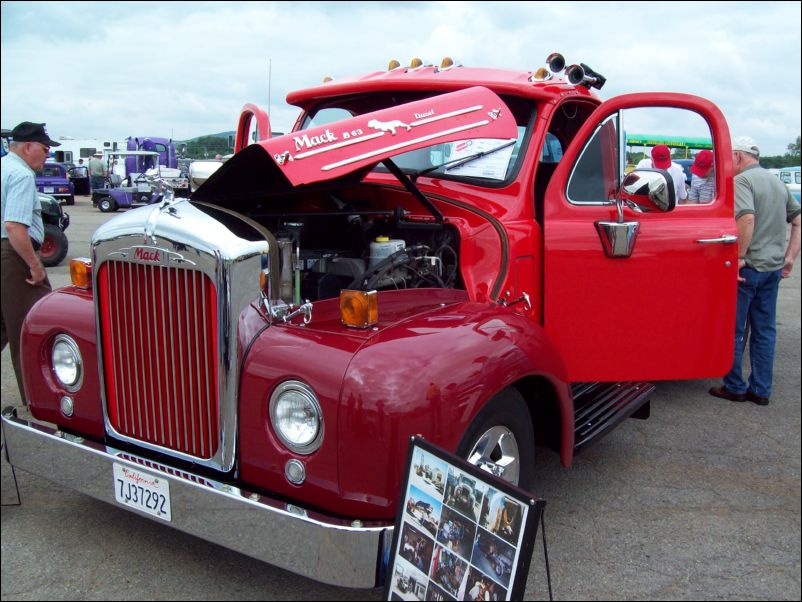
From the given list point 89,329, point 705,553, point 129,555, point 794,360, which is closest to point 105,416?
point 89,329

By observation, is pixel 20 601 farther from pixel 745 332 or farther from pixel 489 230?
pixel 745 332

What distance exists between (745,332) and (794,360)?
65.9 inches

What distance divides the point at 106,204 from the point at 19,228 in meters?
16.9

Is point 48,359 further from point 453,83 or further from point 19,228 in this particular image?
point 453,83

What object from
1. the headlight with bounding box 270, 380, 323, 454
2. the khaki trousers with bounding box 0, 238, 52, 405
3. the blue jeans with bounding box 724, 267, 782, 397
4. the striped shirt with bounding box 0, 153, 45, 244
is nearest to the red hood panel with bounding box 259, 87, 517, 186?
the headlight with bounding box 270, 380, 323, 454

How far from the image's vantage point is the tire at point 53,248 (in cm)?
1091

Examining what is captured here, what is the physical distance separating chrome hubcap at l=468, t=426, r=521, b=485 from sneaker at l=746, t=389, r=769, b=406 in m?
3.10

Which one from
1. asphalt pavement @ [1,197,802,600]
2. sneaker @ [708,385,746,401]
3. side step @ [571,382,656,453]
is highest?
side step @ [571,382,656,453]

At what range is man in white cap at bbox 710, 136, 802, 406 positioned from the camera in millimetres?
4918

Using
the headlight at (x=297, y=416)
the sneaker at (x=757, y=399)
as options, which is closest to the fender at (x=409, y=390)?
the headlight at (x=297, y=416)

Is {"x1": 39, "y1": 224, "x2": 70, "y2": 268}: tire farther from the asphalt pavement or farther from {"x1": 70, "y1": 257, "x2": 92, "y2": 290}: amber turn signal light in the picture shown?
{"x1": 70, "y1": 257, "x2": 92, "y2": 290}: amber turn signal light

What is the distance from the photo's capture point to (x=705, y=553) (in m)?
3.01

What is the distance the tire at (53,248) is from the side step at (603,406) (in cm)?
945

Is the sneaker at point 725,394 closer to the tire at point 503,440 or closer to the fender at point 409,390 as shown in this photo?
the tire at point 503,440
